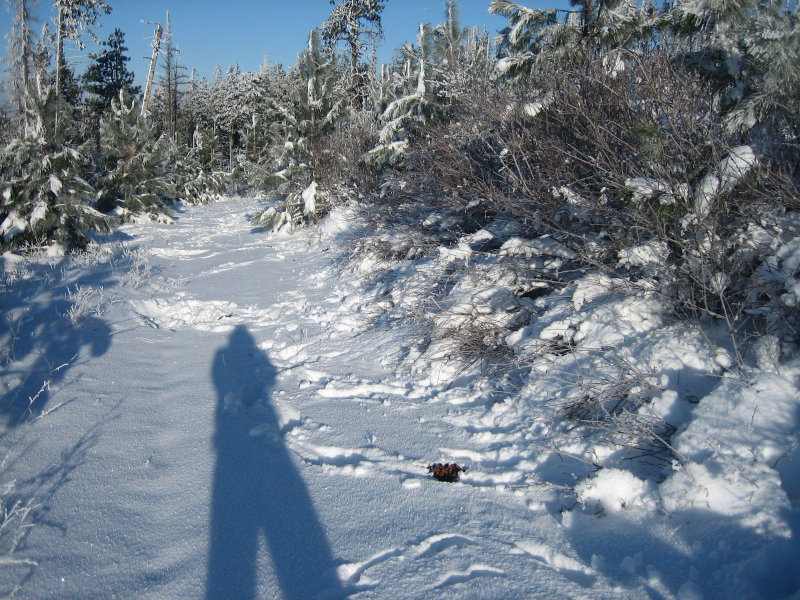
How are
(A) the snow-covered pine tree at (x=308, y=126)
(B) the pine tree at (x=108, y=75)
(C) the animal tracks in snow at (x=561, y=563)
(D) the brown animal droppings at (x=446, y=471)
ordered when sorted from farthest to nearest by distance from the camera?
(B) the pine tree at (x=108, y=75) → (A) the snow-covered pine tree at (x=308, y=126) → (D) the brown animal droppings at (x=446, y=471) → (C) the animal tracks in snow at (x=561, y=563)

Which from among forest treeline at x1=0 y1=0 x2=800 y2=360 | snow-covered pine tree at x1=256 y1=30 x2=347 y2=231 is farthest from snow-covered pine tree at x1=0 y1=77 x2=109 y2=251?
snow-covered pine tree at x1=256 y1=30 x2=347 y2=231

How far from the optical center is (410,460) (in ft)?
9.12

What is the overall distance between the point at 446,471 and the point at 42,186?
1019 cm

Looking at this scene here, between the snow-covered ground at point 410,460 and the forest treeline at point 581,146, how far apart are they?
1.54ft

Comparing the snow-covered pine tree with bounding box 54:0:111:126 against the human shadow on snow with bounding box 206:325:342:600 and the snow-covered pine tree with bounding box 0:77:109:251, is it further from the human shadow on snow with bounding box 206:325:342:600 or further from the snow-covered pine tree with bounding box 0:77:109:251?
the human shadow on snow with bounding box 206:325:342:600

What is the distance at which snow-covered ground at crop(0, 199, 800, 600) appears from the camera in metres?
1.89

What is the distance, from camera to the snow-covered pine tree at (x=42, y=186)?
27.9ft

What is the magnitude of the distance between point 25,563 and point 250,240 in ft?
34.1

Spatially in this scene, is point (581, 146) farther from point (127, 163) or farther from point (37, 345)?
point (127, 163)

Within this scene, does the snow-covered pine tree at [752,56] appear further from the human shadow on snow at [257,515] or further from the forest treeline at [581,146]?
the human shadow on snow at [257,515]

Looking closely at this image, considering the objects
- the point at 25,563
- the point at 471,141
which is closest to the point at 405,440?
the point at 25,563

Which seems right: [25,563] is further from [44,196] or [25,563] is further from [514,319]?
[44,196]

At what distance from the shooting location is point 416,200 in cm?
718

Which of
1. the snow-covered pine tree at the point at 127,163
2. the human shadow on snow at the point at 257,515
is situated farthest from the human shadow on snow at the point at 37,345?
the snow-covered pine tree at the point at 127,163
